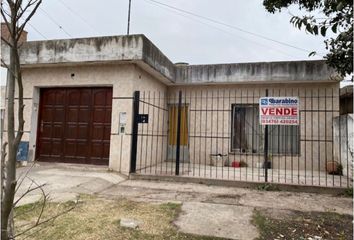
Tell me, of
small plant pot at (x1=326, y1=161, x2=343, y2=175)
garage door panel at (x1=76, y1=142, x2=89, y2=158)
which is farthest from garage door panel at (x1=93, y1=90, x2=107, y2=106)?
small plant pot at (x1=326, y1=161, x2=343, y2=175)

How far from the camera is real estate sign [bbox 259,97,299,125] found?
260 inches

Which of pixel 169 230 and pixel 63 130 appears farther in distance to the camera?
pixel 63 130

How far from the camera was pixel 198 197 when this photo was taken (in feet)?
17.3

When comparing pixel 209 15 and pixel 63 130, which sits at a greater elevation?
pixel 209 15

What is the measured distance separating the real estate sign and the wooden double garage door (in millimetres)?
4178

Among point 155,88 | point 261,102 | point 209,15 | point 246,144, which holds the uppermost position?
point 209,15

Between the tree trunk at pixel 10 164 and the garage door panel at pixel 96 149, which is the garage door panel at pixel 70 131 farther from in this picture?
the tree trunk at pixel 10 164

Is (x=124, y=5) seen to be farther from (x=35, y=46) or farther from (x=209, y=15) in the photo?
(x=35, y=46)

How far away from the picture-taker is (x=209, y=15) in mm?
15539

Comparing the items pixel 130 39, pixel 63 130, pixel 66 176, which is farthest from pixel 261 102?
pixel 63 130

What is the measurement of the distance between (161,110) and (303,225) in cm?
690

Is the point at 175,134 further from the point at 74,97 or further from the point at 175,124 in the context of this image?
the point at 74,97

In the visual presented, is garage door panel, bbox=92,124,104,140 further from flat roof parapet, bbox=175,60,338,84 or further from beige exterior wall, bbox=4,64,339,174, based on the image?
flat roof parapet, bbox=175,60,338,84

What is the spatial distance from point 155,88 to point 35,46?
3.77 meters
